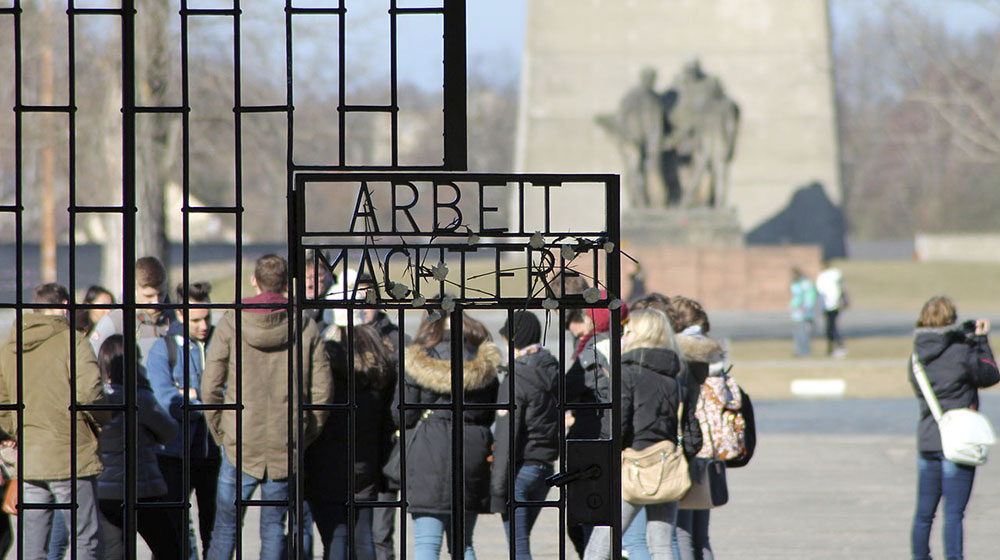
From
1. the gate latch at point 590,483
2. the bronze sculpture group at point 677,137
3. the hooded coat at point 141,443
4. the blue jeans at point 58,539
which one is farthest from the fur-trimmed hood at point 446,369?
the bronze sculpture group at point 677,137

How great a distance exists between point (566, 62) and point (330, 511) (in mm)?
34672

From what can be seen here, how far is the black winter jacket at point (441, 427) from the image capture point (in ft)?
20.3

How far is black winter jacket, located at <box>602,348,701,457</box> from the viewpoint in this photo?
6.31 metres

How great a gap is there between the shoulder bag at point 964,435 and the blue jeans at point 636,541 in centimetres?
183

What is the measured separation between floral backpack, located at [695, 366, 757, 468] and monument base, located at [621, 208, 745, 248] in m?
24.9

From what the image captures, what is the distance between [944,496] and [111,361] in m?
4.41

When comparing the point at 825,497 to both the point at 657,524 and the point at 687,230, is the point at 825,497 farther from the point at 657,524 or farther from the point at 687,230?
the point at 687,230

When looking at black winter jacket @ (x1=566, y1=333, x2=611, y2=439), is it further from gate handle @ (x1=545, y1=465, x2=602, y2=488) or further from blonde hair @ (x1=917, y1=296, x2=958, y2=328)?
blonde hair @ (x1=917, y1=296, x2=958, y2=328)

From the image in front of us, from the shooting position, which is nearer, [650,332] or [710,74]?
[650,332]

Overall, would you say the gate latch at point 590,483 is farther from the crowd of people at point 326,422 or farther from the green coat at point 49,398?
the green coat at point 49,398

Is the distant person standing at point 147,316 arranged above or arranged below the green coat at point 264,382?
above

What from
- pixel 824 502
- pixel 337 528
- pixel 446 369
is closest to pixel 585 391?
pixel 446 369

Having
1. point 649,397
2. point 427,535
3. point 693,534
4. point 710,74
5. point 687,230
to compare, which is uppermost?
point 710,74

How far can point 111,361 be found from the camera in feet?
20.2
